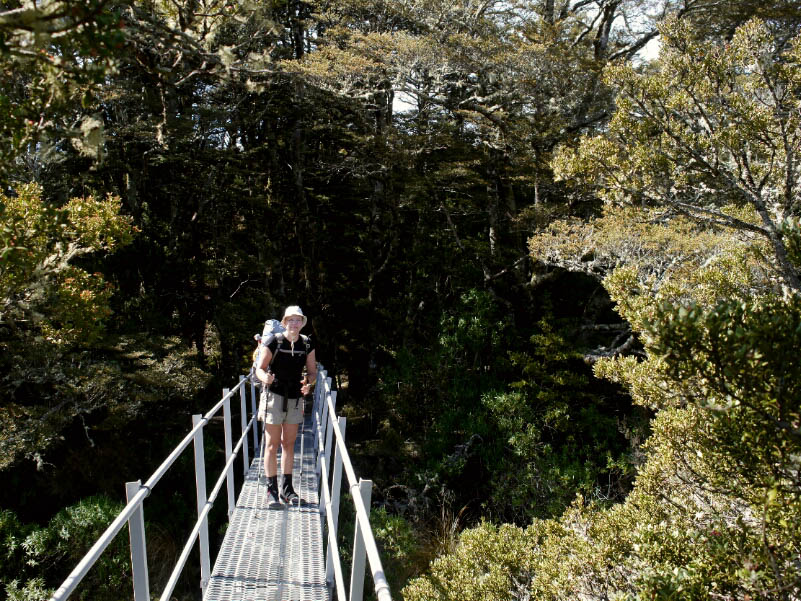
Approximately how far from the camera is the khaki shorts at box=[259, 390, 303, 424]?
3531 millimetres

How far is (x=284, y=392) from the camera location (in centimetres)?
353

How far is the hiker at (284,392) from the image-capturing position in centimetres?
353

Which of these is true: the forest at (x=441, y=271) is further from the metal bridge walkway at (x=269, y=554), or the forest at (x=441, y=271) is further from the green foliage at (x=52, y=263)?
the metal bridge walkway at (x=269, y=554)

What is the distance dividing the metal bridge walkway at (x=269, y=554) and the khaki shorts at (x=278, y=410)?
0.56 metres

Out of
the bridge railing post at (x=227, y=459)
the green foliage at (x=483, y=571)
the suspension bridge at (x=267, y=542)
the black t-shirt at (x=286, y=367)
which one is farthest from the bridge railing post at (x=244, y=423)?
the green foliage at (x=483, y=571)

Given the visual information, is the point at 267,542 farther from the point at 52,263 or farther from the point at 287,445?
the point at 52,263

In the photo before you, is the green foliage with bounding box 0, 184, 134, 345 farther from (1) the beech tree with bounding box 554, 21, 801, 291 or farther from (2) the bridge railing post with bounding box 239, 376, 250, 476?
(1) the beech tree with bounding box 554, 21, 801, 291

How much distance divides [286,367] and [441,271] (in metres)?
10.1

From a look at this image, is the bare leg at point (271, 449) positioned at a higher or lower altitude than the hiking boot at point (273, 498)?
higher

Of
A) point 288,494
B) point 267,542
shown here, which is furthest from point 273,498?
point 267,542

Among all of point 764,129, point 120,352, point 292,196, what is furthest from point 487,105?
point 120,352

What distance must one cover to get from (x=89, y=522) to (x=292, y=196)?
848 centimetres

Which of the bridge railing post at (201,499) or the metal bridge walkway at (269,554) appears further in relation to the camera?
the bridge railing post at (201,499)

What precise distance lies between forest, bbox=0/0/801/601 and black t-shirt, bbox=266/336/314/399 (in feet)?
5.42
